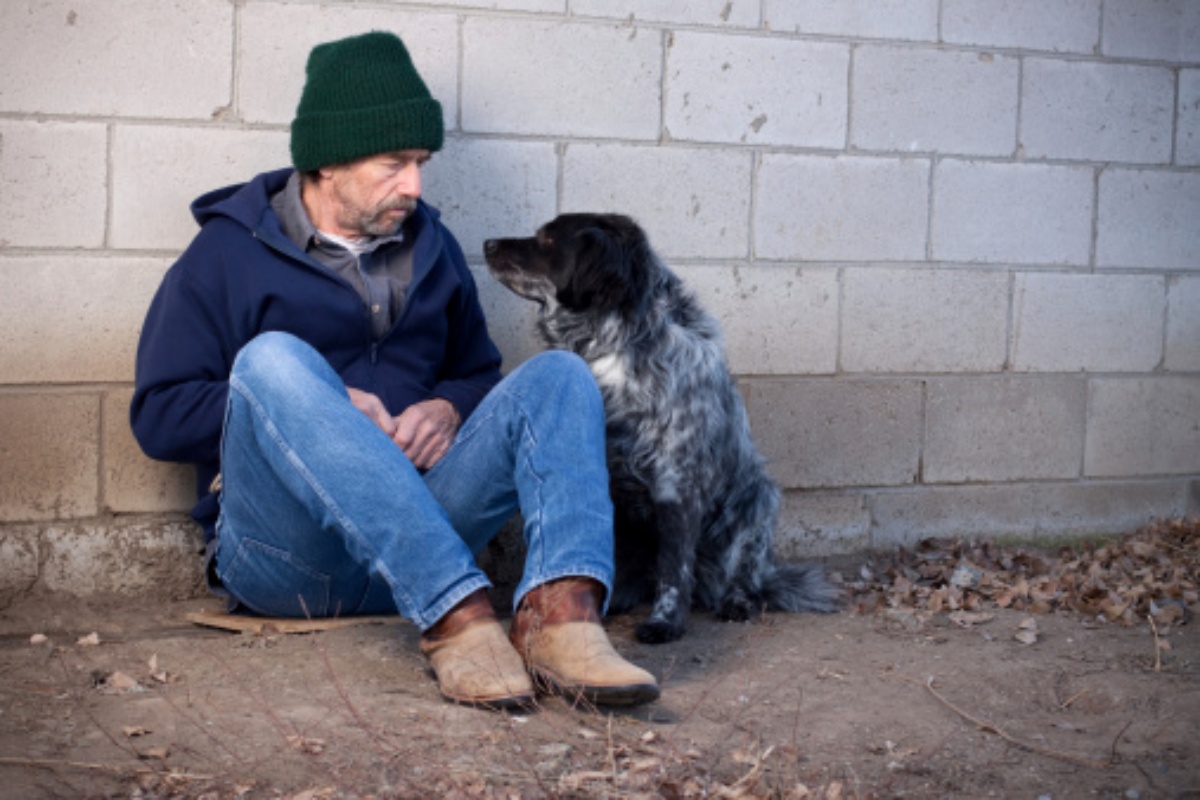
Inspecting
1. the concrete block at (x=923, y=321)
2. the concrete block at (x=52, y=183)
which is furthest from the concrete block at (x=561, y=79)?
the concrete block at (x=52, y=183)

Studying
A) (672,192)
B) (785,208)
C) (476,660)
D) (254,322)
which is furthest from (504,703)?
(785,208)

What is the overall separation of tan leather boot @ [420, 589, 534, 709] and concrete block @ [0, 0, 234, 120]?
5.86 feet

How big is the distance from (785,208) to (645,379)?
111 centimetres

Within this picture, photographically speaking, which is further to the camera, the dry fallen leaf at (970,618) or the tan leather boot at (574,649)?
the dry fallen leaf at (970,618)

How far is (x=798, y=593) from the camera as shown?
13.4 feet

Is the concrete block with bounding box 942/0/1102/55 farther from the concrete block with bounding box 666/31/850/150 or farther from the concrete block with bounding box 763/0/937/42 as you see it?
the concrete block with bounding box 666/31/850/150

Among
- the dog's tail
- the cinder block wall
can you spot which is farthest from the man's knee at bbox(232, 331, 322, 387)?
the dog's tail

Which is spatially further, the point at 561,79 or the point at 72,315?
the point at 561,79

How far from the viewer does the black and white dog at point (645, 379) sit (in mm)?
3717

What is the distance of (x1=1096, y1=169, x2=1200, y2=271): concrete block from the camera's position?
5004 mm

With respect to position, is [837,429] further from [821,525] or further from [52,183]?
[52,183]

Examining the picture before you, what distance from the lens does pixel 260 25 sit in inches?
151

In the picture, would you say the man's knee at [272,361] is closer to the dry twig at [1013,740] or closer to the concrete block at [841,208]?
the dry twig at [1013,740]

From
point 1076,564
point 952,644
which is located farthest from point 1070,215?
point 952,644
